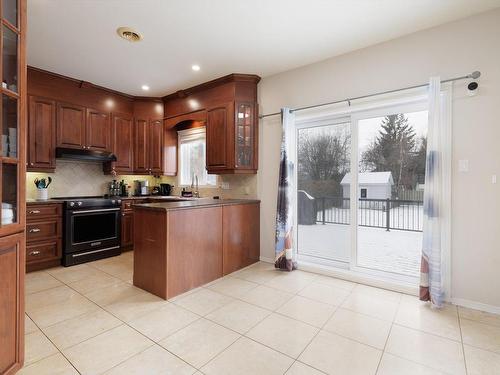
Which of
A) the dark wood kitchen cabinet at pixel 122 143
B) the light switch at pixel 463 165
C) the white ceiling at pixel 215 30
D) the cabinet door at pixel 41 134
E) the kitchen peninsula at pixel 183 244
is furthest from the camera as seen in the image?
the dark wood kitchen cabinet at pixel 122 143

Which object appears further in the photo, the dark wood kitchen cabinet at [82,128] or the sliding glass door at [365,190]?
the dark wood kitchen cabinet at [82,128]

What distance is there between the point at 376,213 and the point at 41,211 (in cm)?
441

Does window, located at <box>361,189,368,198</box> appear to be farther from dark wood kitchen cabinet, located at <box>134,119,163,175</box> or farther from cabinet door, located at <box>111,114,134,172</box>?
cabinet door, located at <box>111,114,134,172</box>

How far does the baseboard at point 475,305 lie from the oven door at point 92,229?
4.52m

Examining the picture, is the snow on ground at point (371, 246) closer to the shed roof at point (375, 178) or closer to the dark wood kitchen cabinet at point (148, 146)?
the shed roof at point (375, 178)

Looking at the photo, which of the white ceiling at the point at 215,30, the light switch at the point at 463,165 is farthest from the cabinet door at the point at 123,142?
the light switch at the point at 463,165

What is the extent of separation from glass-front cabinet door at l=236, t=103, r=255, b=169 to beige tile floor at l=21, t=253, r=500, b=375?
69.4 inches

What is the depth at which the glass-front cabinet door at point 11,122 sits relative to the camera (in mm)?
1476

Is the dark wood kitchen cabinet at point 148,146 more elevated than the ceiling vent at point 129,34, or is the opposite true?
the ceiling vent at point 129,34

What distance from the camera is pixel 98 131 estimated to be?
14.0 ft

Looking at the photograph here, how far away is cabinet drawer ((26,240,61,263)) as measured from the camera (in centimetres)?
333

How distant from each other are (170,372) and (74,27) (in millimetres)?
3278

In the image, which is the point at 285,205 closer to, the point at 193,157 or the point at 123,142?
the point at 193,157

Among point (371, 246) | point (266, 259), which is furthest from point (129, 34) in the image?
point (371, 246)
